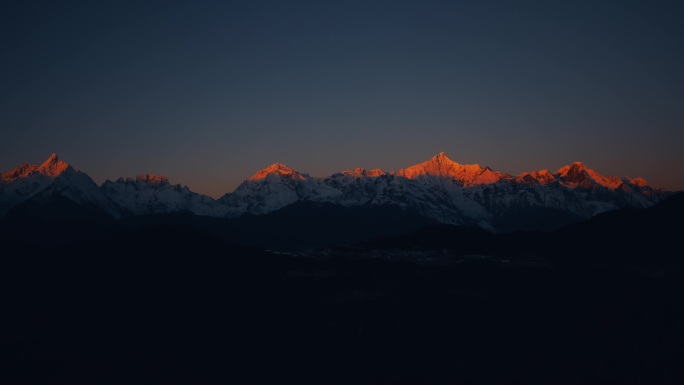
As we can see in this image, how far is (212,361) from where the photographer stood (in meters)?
179

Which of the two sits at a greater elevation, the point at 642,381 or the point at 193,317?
the point at 193,317

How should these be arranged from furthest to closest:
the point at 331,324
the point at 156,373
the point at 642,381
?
the point at 331,324
the point at 156,373
the point at 642,381

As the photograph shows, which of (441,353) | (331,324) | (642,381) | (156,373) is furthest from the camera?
(331,324)

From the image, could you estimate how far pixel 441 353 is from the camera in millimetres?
181250

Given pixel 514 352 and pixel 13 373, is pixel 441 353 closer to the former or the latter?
pixel 514 352

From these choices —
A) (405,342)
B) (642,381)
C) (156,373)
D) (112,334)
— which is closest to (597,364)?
(642,381)

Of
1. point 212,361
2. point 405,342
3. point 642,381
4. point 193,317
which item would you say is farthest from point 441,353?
point 193,317

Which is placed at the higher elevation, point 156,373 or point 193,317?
point 193,317

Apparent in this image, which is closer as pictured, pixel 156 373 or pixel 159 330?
pixel 156 373

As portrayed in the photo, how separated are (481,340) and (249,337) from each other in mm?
68342

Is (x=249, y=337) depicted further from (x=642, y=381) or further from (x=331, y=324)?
(x=642, y=381)

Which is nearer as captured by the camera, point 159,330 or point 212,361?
point 212,361

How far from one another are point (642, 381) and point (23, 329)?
167192mm

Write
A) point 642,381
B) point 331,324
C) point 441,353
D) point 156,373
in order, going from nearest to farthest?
point 642,381, point 156,373, point 441,353, point 331,324
